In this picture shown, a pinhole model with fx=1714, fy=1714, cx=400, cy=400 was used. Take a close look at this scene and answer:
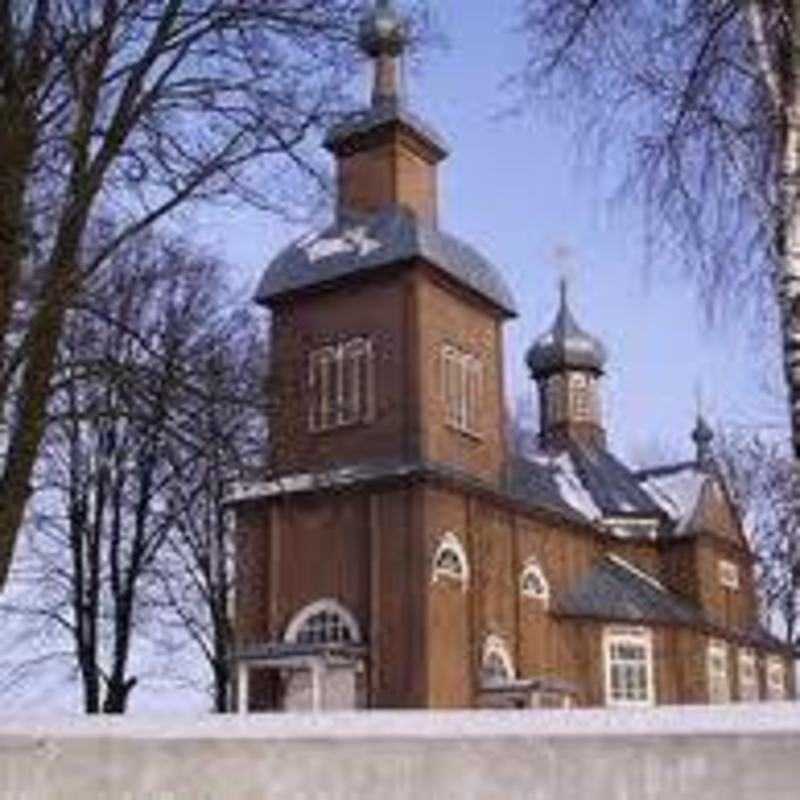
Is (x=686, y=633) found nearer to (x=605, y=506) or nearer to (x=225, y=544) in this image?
(x=605, y=506)

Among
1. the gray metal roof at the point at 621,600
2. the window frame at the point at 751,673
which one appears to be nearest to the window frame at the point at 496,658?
the gray metal roof at the point at 621,600

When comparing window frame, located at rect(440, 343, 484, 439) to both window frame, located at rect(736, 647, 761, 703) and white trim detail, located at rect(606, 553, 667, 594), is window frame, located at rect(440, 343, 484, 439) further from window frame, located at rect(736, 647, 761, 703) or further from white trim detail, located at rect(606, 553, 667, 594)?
window frame, located at rect(736, 647, 761, 703)

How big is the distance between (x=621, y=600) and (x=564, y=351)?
1062 cm

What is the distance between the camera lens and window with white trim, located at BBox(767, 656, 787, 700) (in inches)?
1732

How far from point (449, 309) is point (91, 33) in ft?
70.4

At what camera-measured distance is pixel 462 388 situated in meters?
34.3

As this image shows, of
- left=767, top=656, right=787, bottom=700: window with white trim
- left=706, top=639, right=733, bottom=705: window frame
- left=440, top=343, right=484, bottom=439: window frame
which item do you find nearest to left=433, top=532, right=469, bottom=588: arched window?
left=440, top=343, right=484, bottom=439: window frame

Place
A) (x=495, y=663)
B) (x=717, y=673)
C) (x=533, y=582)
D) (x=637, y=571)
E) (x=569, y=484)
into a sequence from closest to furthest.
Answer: (x=495, y=663)
(x=533, y=582)
(x=717, y=673)
(x=637, y=571)
(x=569, y=484)

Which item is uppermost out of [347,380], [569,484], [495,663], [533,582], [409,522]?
[347,380]

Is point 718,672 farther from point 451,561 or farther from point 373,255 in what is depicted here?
point 373,255

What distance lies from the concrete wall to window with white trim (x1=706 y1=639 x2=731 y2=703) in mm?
28245

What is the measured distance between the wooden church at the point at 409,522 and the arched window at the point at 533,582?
6 cm

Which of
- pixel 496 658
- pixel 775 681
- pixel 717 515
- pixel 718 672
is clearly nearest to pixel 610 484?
pixel 717 515

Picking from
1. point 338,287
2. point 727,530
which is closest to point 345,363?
point 338,287
